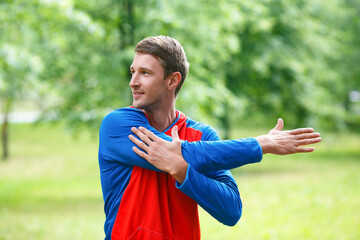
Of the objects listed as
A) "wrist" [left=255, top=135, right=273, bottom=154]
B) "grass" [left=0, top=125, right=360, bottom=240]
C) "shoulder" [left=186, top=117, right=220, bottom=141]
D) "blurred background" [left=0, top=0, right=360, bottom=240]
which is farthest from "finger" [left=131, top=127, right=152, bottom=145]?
"grass" [left=0, top=125, right=360, bottom=240]

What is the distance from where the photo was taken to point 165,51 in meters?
2.40

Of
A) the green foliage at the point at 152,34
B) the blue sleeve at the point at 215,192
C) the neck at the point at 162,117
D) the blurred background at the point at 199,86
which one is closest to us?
the blue sleeve at the point at 215,192

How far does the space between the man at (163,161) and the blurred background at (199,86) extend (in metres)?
4.99

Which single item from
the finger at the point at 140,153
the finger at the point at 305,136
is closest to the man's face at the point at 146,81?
the finger at the point at 140,153

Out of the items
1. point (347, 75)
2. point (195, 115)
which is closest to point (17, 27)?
point (195, 115)

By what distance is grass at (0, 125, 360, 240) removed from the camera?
9.84 meters

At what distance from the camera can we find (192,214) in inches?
94.2

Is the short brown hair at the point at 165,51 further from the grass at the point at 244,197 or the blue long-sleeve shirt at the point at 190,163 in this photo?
the grass at the point at 244,197

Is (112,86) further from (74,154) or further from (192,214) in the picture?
(74,154)

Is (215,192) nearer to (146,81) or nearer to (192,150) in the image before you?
(192,150)

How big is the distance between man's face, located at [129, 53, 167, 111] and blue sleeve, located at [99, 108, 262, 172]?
78 millimetres

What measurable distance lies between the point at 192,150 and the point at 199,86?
9.09m

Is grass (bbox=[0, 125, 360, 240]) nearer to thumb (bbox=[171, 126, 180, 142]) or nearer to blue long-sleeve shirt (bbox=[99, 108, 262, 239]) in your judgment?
blue long-sleeve shirt (bbox=[99, 108, 262, 239])

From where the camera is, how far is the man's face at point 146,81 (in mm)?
2402
